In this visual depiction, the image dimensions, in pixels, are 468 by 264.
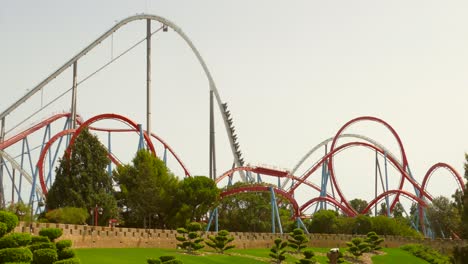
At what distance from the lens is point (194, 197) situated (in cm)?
6469

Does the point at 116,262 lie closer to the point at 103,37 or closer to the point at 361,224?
the point at 103,37

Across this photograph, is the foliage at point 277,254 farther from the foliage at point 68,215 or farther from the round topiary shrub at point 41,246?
the round topiary shrub at point 41,246

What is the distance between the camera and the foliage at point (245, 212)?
73125mm

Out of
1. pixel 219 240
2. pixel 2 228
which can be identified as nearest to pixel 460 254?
pixel 2 228

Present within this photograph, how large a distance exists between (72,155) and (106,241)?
13.5 m

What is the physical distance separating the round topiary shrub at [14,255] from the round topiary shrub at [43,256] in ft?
6.77

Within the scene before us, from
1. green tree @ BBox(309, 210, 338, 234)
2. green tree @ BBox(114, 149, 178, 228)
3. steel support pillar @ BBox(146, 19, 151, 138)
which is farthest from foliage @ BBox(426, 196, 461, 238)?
steel support pillar @ BBox(146, 19, 151, 138)

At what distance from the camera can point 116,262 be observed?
121ft

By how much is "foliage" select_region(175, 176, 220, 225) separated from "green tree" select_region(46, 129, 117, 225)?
7.46 meters

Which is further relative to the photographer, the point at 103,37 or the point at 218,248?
the point at 103,37

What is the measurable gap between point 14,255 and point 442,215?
191 feet

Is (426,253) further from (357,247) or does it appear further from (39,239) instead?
(39,239)

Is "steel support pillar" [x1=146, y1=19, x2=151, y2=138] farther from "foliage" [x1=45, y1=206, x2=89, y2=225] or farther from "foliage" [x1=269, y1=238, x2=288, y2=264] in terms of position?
"foliage" [x1=269, y1=238, x2=288, y2=264]

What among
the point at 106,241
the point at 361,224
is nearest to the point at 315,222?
the point at 361,224
